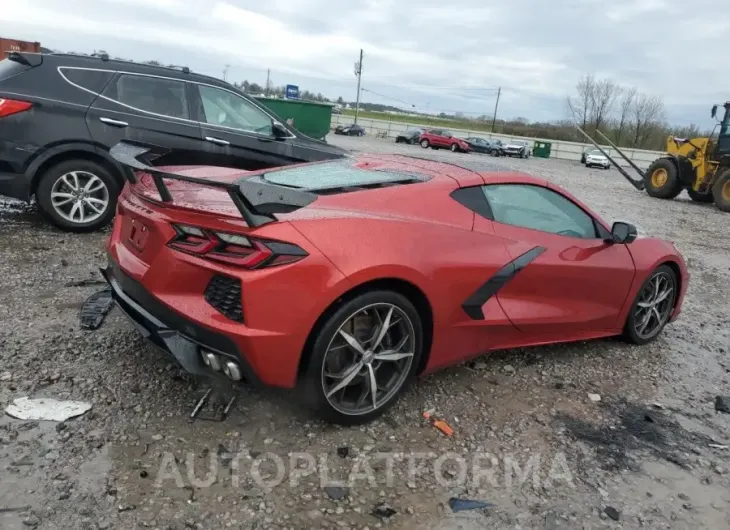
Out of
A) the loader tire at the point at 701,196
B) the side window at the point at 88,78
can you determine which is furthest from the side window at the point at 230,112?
the loader tire at the point at 701,196

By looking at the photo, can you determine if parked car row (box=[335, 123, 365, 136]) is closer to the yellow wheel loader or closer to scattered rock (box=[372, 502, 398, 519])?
the yellow wheel loader

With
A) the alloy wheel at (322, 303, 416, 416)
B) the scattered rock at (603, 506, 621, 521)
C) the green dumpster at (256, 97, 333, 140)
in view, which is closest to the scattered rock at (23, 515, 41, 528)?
the alloy wheel at (322, 303, 416, 416)

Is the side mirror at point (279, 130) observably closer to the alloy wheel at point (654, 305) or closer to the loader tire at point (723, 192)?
the alloy wheel at point (654, 305)

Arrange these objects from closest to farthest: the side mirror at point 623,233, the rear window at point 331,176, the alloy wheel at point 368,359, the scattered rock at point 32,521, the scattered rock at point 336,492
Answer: the scattered rock at point 32,521 < the scattered rock at point 336,492 < the alloy wheel at point 368,359 < the rear window at point 331,176 < the side mirror at point 623,233

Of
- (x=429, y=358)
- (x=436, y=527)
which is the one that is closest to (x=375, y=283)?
(x=429, y=358)

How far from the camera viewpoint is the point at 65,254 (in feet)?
18.2

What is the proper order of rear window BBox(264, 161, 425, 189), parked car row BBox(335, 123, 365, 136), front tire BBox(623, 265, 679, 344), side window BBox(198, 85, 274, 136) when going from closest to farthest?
rear window BBox(264, 161, 425, 189) → front tire BBox(623, 265, 679, 344) → side window BBox(198, 85, 274, 136) → parked car row BBox(335, 123, 365, 136)

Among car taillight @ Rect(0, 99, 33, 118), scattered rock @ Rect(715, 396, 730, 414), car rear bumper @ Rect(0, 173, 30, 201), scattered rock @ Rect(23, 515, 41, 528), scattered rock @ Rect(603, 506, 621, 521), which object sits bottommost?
scattered rock @ Rect(23, 515, 41, 528)

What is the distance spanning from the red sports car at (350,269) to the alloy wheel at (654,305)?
2.28 feet

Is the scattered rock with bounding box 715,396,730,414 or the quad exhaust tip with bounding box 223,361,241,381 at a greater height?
the quad exhaust tip with bounding box 223,361,241,381

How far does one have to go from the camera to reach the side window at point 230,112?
6.55 metres

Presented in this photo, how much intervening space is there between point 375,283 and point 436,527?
45.2 inches

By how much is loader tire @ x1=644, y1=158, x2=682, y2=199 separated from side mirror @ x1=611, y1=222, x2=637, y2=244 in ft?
52.1

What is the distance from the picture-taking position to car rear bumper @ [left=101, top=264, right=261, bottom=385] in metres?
2.69
